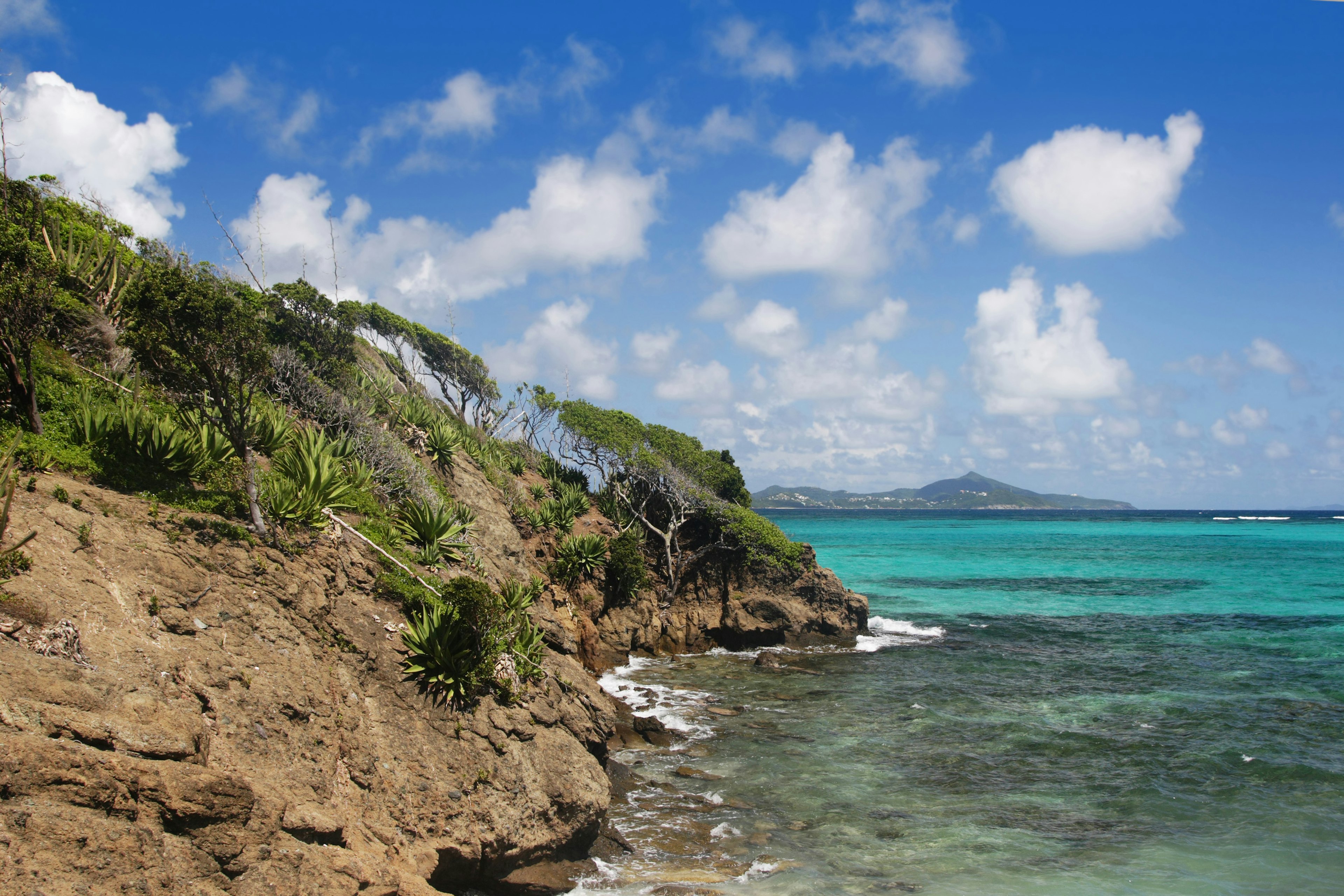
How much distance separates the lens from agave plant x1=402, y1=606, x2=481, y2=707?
898cm

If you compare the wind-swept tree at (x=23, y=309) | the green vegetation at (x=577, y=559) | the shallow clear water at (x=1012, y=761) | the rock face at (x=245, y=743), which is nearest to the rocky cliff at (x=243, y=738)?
the rock face at (x=245, y=743)

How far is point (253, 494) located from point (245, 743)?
3361 mm

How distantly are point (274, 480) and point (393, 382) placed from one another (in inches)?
551

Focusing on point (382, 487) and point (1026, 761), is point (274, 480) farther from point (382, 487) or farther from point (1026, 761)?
point (1026, 761)

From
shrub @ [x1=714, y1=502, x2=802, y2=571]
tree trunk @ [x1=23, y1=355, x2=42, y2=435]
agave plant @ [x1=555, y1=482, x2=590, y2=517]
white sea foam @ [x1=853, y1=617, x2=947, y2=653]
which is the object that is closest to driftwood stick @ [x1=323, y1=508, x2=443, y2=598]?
tree trunk @ [x1=23, y1=355, x2=42, y2=435]

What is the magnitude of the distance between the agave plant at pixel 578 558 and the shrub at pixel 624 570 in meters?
0.57

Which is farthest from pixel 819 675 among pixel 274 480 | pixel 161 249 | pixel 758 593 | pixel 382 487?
pixel 161 249

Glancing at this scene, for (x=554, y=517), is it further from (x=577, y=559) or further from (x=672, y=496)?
(x=672, y=496)

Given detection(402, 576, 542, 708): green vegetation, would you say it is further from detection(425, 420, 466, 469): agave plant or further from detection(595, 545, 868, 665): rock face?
detection(595, 545, 868, 665): rock face

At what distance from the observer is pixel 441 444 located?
19172 millimetres

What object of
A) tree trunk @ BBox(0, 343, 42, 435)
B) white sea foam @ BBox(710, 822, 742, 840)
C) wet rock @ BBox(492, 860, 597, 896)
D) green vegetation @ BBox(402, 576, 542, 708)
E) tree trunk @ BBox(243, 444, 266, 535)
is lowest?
white sea foam @ BBox(710, 822, 742, 840)

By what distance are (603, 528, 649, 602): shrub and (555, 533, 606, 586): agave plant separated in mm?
569

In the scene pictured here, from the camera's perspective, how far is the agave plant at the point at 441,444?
19203 mm

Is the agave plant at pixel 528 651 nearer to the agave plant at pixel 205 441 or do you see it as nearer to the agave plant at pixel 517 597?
the agave plant at pixel 517 597
